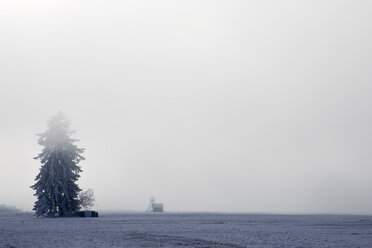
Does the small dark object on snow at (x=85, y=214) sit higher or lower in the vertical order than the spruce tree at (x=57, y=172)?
lower

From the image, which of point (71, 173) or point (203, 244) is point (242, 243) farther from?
point (71, 173)

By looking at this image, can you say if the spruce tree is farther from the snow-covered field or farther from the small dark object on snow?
the snow-covered field

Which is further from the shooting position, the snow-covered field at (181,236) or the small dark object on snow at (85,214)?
the small dark object on snow at (85,214)

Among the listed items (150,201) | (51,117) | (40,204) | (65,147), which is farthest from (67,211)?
(150,201)

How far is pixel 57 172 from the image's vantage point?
80.2m

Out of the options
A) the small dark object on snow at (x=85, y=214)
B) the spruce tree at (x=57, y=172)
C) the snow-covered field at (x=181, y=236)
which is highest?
the spruce tree at (x=57, y=172)

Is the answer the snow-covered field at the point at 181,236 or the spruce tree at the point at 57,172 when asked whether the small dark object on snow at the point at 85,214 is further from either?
the snow-covered field at the point at 181,236

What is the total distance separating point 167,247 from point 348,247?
28.2 feet

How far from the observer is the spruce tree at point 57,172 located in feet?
259

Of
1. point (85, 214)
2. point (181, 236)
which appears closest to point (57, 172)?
point (85, 214)

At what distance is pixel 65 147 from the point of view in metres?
81.8

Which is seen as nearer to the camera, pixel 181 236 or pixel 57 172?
pixel 181 236

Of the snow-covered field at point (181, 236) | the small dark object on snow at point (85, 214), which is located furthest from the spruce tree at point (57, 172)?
the snow-covered field at point (181, 236)

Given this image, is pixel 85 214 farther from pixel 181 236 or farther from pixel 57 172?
pixel 181 236
